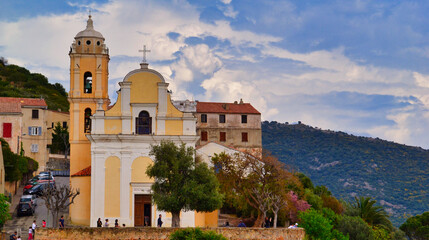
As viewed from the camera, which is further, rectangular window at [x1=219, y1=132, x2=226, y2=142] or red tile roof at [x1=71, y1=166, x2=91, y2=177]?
rectangular window at [x1=219, y1=132, x2=226, y2=142]

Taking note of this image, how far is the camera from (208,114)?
79.4 metres

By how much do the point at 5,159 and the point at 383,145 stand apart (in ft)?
317

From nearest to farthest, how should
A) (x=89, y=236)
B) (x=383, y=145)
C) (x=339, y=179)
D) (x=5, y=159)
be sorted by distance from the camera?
(x=89, y=236) → (x=5, y=159) → (x=339, y=179) → (x=383, y=145)

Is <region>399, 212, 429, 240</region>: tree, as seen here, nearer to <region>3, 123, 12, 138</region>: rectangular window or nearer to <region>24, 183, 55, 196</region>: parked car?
<region>24, 183, 55, 196</region>: parked car

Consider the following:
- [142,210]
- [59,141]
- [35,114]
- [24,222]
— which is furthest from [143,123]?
[59,141]

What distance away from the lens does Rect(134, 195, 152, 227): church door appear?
4403 cm

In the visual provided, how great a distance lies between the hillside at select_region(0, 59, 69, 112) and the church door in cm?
7586

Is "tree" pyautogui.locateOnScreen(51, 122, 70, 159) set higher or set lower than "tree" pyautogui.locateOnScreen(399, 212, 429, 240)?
higher

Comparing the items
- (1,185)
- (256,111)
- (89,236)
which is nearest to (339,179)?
(256,111)

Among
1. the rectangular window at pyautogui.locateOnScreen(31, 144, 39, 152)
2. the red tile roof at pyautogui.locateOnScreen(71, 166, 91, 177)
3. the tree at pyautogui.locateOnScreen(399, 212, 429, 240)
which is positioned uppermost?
the rectangular window at pyautogui.locateOnScreen(31, 144, 39, 152)

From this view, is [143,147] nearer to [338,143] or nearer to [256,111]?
[256,111]

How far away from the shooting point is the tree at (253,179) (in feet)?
155

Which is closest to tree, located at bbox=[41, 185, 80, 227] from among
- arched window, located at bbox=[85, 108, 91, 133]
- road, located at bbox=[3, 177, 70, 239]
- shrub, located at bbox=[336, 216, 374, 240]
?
road, located at bbox=[3, 177, 70, 239]

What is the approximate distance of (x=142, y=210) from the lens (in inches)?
1740
